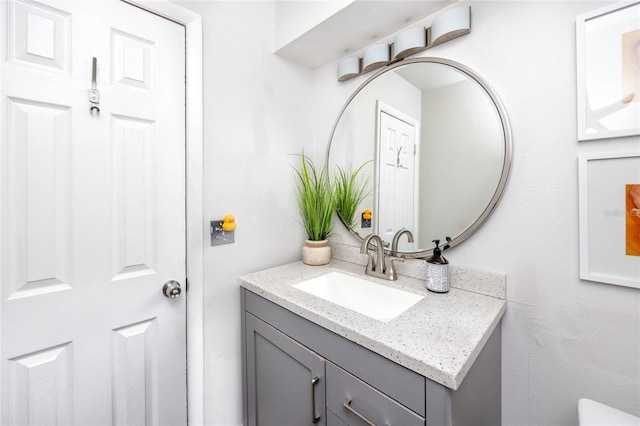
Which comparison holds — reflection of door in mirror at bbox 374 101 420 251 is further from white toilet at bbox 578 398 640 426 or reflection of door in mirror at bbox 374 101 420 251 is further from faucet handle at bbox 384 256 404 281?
white toilet at bbox 578 398 640 426

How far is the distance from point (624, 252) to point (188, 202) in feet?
5.06

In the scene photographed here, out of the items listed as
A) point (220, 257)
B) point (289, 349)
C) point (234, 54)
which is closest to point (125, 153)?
point (220, 257)

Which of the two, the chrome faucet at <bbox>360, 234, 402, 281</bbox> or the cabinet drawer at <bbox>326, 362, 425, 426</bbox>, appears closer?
the cabinet drawer at <bbox>326, 362, 425, 426</bbox>

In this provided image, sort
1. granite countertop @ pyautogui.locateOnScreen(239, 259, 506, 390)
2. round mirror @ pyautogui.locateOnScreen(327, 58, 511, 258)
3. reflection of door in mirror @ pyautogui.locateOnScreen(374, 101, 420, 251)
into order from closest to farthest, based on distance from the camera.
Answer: granite countertop @ pyautogui.locateOnScreen(239, 259, 506, 390) → round mirror @ pyautogui.locateOnScreen(327, 58, 511, 258) → reflection of door in mirror @ pyautogui.locateOnScreen(374, 101, 420, 251)

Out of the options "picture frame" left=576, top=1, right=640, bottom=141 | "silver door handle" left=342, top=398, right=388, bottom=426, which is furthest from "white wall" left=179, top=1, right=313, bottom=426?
"picture frame" left=576, top=1, right=640, bottom=141

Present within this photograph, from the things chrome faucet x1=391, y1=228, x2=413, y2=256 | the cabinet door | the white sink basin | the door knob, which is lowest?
the cabinet door

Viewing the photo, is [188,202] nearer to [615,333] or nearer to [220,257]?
[220,257]

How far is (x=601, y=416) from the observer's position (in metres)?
0.76

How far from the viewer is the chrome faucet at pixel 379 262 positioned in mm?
1230

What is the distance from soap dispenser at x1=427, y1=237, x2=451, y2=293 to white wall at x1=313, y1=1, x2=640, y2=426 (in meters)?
0.15

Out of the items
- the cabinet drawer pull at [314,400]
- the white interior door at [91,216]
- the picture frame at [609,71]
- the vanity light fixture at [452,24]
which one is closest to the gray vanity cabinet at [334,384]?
the cabinet drawer pull at [314,400]

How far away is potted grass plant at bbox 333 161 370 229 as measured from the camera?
146cm

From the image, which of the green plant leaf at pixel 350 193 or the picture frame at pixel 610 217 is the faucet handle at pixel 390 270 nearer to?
the green plant leaf at pixel 350 193

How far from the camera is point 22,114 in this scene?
2.76 feet
